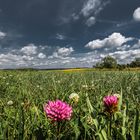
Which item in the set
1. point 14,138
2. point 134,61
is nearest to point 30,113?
point 14,138

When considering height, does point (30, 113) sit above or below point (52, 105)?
below

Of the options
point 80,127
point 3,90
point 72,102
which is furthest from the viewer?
point 3,90

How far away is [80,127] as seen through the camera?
2.39 metres

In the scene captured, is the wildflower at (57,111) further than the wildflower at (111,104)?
No

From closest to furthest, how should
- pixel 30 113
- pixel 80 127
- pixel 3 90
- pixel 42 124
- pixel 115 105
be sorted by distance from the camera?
pixel 115 105
pixel 80 127
pixel 42 124
pixel 30 113
pixel 3 90

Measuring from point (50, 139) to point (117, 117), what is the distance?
78 centimetres

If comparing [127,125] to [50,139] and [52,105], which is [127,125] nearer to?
[50,139]

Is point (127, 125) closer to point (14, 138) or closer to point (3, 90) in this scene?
point (14, 138)

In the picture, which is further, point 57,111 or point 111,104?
point 111,104

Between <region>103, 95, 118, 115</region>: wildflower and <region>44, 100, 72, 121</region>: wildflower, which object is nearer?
<region>44, 100, 72, 121</region>: wildflower

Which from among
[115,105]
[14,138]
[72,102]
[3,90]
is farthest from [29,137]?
[3,90]

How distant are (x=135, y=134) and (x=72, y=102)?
1774 millimetres

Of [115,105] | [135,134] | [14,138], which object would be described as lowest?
[14,138]

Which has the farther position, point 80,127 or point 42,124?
point 42,124
